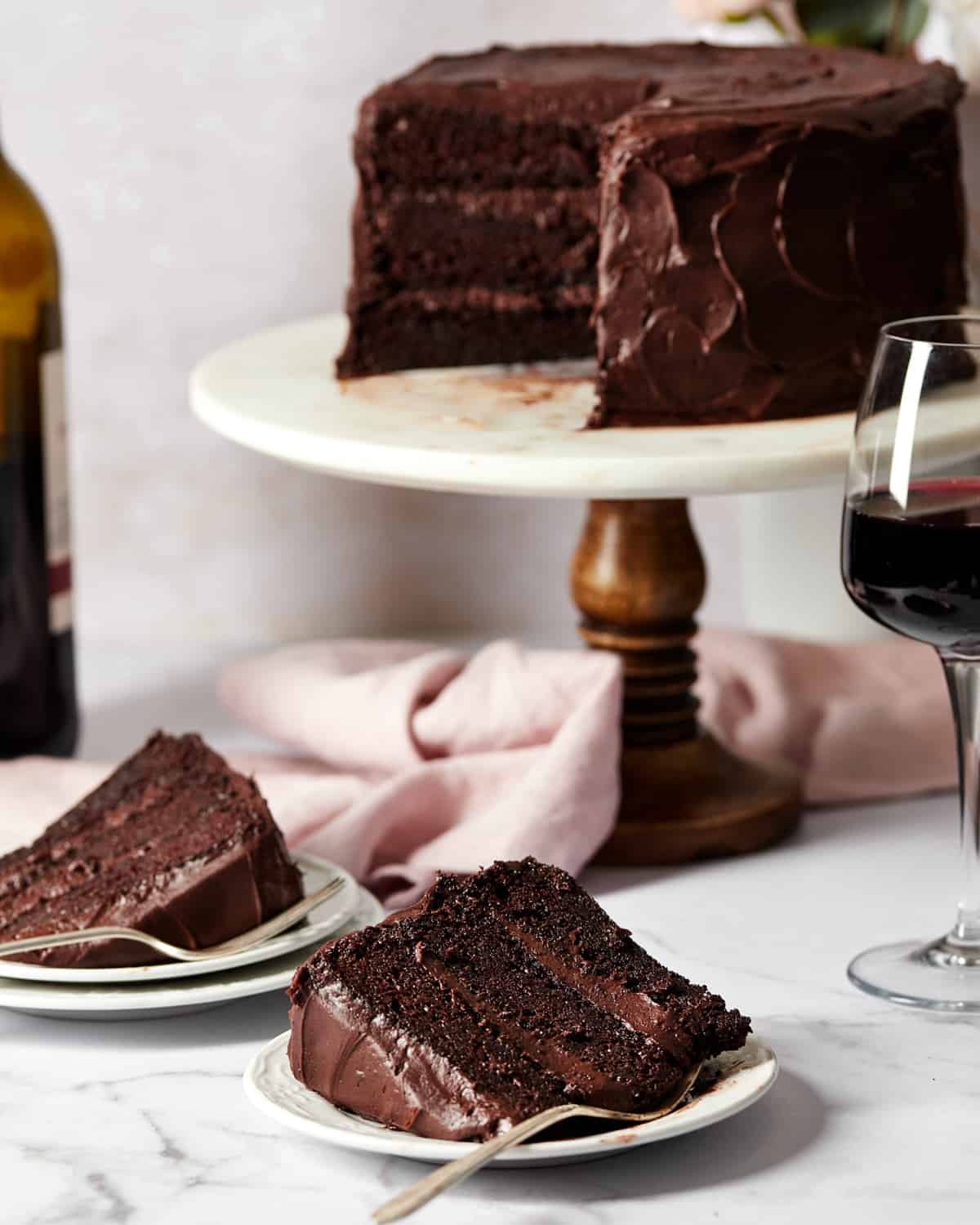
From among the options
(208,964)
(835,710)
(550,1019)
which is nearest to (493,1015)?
(550,1019)

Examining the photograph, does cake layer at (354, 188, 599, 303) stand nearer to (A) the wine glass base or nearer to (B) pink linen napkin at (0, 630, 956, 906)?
(B) pink linen napkin at (0, 630, 956, 906)

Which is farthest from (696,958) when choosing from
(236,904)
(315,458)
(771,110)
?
(771,110)

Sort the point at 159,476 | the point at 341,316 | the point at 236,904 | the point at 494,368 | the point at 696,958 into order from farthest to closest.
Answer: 1. the point at 159,476
2. the point at 341,316
3. the point at 494,368
4. the point at 696,958
5. the point at 236,904

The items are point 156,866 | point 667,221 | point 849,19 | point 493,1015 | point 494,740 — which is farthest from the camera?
point 849,19

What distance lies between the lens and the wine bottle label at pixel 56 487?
1659 mm

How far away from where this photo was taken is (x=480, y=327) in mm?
1666

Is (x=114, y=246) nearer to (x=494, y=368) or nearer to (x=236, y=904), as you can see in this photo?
(x=494, y=368)

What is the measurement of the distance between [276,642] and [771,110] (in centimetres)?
94

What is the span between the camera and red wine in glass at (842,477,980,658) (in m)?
1.09

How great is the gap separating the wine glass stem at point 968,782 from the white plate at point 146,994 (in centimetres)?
39

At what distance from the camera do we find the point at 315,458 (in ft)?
4.39

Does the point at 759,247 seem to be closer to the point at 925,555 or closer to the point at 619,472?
the point at 619,472

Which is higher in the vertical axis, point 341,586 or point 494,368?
point 494,368

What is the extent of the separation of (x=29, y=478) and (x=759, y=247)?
66 cm
